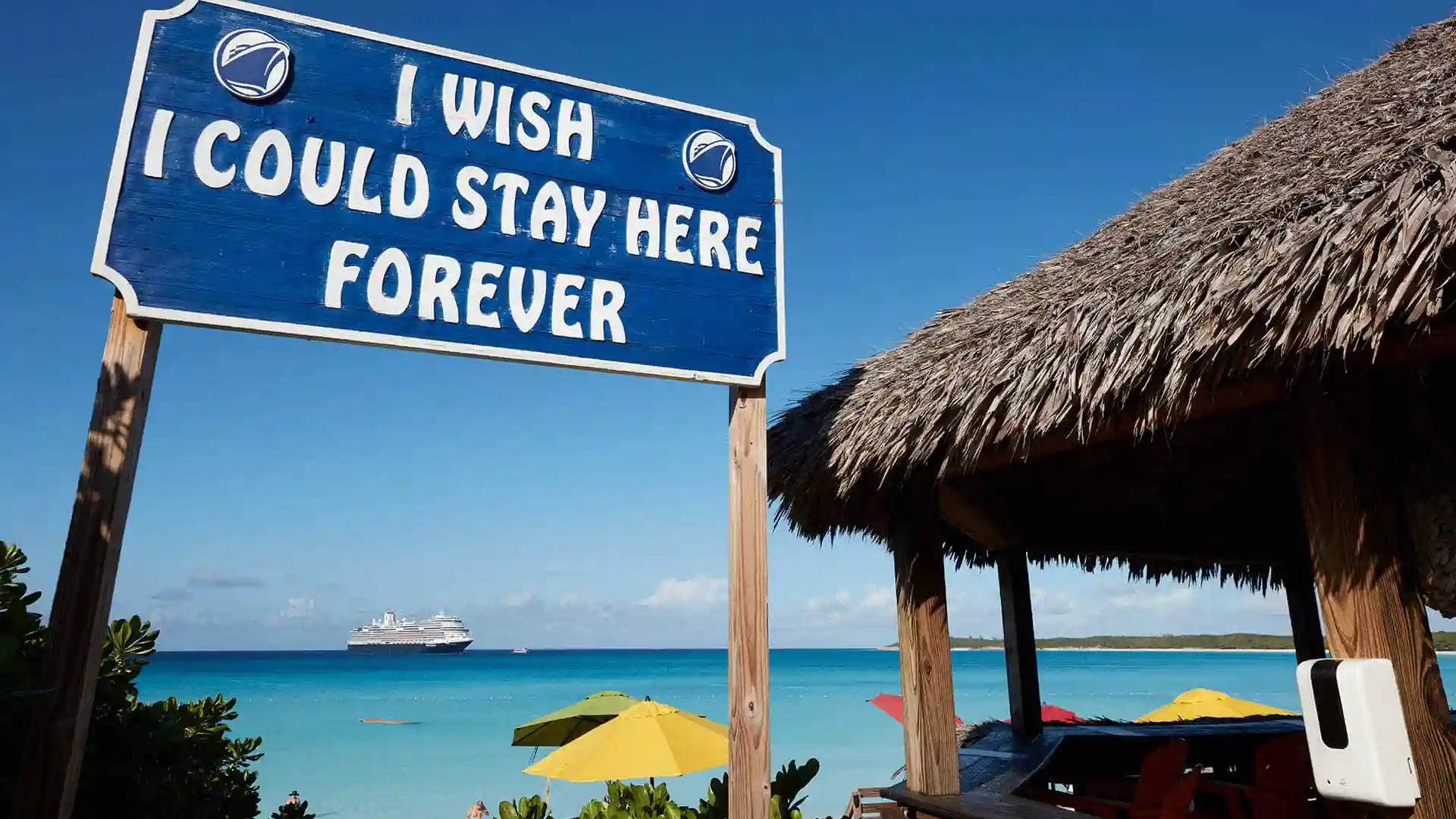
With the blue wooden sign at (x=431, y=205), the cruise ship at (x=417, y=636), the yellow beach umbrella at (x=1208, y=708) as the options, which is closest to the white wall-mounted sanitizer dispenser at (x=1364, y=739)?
the blue wooden sign at (x=431, y=205)

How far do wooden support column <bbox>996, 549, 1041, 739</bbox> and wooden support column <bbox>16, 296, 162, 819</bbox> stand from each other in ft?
17.1

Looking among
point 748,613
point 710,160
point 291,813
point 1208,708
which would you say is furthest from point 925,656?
point 1208,708

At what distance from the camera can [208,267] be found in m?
2.40

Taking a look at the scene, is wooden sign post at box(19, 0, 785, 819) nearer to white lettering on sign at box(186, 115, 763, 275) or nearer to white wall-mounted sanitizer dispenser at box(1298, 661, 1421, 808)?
white lettering on sign at box(186, 115, 763, 275)

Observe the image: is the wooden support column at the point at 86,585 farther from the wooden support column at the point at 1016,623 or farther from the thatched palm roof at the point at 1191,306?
the wooden support column at the point at 1016,623

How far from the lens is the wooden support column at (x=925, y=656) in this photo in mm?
4332

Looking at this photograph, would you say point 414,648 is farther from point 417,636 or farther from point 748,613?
point 748,613

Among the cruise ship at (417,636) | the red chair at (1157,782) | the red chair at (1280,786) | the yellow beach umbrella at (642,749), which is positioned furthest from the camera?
the cruise ship at (417,636)

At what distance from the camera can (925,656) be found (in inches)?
175

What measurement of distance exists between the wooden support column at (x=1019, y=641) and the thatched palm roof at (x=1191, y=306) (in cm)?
175

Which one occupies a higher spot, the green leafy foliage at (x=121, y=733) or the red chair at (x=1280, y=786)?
the green leafy foliage at (x=121, y=733)

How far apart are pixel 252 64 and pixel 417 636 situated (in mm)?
109978

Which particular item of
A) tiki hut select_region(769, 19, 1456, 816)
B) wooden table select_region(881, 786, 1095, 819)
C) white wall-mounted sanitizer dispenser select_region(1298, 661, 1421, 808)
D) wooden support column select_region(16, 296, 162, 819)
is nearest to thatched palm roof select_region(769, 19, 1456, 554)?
tiki hut select_region(769, 19, 1456, 816)

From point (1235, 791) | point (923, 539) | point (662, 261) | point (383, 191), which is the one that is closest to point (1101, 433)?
point (923, 539)
